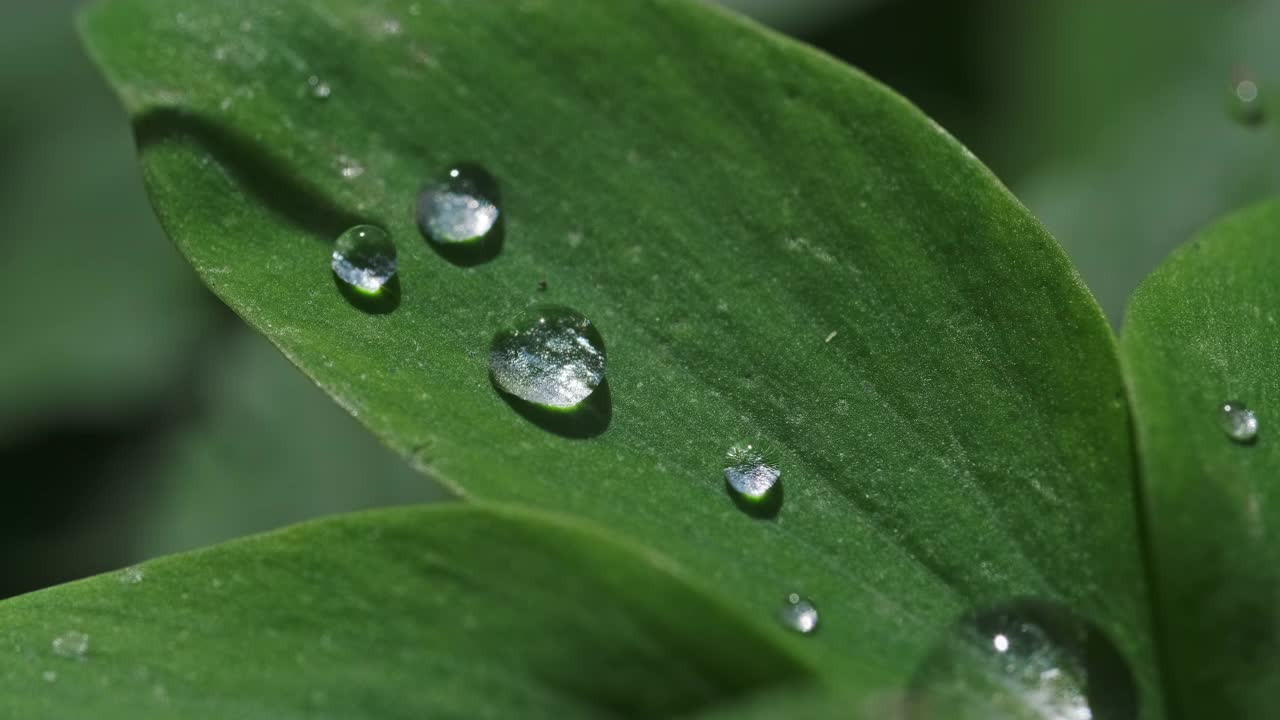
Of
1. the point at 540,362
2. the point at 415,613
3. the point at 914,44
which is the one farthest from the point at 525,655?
the point at 914,44

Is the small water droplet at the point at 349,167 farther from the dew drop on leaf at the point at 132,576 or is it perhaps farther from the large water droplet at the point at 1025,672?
the large water droplet at the point at 1025,672

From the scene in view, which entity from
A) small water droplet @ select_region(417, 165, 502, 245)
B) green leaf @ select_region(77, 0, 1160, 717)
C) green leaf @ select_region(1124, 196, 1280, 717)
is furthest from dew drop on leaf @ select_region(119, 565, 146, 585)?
green leaf @ select_region(1124, 196, 1280, 717)

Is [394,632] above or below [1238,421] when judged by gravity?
below

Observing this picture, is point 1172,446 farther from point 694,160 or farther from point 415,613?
point 415,613

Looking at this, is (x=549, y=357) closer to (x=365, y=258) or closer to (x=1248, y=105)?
(x=365, y=258)

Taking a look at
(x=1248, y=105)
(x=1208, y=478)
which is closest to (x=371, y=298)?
(x=1208, y=478)

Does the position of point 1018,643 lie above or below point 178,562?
above

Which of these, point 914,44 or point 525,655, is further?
point 914,44
